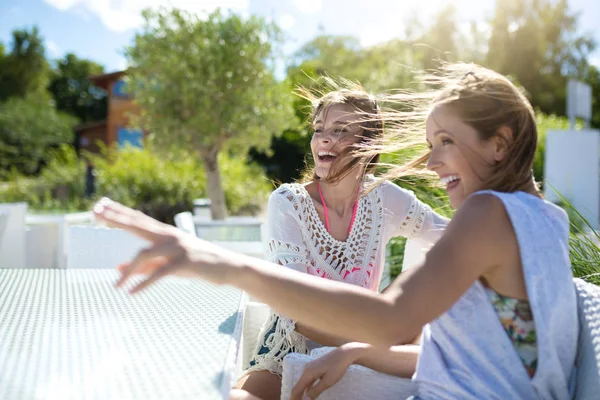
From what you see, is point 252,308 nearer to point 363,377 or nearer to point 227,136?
point 363,377

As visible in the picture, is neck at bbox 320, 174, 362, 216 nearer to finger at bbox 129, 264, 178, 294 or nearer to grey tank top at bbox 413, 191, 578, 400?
grey tank top at bbox 413, 191, 578, 400

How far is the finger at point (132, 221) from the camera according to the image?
92 centimetres

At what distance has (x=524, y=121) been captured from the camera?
1183 millimetres

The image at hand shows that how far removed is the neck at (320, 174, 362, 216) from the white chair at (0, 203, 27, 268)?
11.1 feet

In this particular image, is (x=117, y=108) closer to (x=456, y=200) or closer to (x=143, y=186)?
(x=143, y=186)

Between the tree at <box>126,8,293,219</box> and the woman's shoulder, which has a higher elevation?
the tree at <box>126,8,293,219</box>

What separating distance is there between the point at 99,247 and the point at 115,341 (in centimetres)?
170

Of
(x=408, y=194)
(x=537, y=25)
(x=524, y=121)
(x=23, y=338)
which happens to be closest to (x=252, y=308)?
(x=408, y=194)

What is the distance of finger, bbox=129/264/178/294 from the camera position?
34.6 inches

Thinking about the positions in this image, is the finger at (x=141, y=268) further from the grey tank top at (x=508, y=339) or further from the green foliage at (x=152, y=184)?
the green foliage at (x=152, y=184)

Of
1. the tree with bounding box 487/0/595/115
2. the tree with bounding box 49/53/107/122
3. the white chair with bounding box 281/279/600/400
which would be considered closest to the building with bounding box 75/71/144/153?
the tree with bounding box 49/53/107/122

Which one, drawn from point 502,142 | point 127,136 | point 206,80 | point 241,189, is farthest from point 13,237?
point 127,136

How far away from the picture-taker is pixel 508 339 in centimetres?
110

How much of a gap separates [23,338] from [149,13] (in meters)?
8.47
